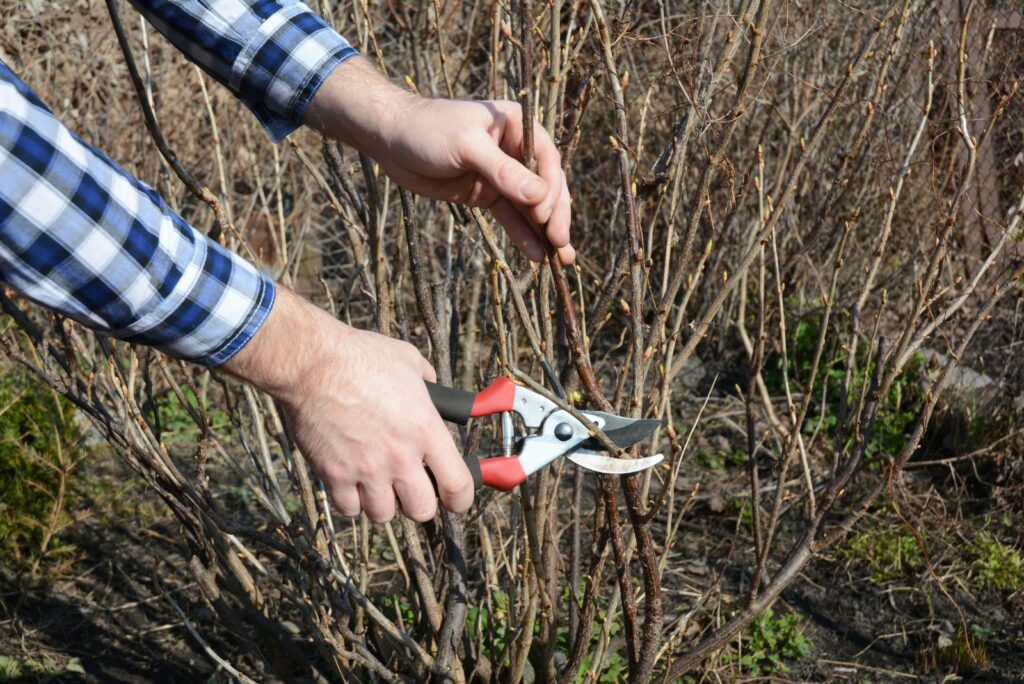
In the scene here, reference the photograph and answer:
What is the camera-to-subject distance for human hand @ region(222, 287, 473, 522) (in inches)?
62.1

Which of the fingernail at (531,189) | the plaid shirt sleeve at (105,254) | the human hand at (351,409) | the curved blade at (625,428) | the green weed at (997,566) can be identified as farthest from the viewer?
the green weed at (997,566)

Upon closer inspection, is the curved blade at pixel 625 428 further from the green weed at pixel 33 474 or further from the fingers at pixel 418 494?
the green weed at pixel 33 474

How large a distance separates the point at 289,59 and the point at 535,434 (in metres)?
0.91

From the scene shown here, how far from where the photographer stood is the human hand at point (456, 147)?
6.09ft

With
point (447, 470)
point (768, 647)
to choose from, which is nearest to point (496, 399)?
point (447, 470)

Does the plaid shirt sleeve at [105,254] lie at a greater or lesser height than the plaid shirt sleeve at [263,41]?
lesser

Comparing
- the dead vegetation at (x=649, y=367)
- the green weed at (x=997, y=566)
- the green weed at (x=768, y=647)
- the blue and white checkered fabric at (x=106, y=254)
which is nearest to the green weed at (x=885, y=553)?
the dead vegetation at (x=649, y=367)

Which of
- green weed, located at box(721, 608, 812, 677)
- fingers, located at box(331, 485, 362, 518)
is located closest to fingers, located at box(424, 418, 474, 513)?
fingers, located at box(331, 485, 362, 518)

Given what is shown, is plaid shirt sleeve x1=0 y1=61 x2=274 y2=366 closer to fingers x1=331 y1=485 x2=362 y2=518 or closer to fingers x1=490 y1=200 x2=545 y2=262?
fingers x1=331 y1=485 x2=362 y2=518

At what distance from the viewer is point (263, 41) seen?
2.03 metres

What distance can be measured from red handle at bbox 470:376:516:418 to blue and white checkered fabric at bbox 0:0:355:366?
513mm

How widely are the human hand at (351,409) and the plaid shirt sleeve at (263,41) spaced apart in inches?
23.6

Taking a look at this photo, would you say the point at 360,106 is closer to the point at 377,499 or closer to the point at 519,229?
the point at 519,229

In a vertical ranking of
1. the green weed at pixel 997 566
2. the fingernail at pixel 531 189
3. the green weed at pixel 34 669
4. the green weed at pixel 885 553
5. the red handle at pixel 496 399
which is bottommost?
the green weed at pixel 997 566
